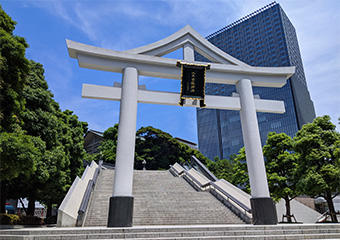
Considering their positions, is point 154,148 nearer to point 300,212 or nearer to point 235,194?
point 300,212

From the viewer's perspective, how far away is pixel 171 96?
9.10 meters

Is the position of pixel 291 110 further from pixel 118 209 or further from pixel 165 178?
pixel 118 209

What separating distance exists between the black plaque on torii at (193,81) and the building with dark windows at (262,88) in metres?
57.6

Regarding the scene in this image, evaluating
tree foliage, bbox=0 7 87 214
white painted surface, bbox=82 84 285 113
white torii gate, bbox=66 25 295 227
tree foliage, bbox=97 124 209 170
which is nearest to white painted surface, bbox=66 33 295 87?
white torii gate, bbox=66 25 295 227

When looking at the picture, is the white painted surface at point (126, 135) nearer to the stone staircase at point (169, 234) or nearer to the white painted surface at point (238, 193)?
the stone staircase at point (169, 234)

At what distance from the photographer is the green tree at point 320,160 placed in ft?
39.3

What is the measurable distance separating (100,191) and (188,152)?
775 inches

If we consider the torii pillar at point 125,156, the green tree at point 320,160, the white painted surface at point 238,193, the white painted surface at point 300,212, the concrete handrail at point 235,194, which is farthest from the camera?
the white painted surface at point 300,212

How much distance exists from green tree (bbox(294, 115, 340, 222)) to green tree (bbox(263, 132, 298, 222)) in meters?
1.69

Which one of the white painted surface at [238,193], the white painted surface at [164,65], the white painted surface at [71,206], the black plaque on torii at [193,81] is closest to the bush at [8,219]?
the white painted surface at [71,206]

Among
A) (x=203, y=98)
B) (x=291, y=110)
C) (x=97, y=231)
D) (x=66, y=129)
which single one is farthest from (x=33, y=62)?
(x=291, y=110)

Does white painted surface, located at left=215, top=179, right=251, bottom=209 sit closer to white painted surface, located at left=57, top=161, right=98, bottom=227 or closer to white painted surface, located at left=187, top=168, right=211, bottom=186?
white painted surface, located at left=187, top=168, right=211, bottom=186

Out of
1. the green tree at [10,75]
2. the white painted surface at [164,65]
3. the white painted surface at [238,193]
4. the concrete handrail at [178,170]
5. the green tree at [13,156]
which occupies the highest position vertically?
the white painted surface at [164,65]

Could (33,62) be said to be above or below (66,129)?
above
